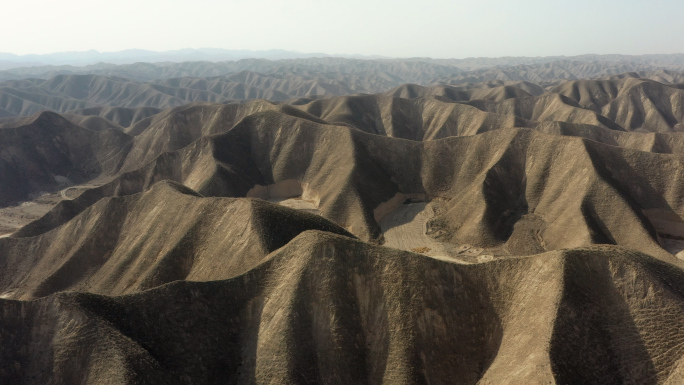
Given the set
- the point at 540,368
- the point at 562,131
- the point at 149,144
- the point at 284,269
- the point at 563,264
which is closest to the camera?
the point at 540,368

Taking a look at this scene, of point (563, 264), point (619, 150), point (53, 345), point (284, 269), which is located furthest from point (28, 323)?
point (619, 150)

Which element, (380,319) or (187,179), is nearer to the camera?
(380,319)

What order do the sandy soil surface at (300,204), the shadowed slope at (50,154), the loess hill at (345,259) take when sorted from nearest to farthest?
the loess hill at (345,259) < the sandy soil surface at (300,204) < the shadowed slope at (50,154)

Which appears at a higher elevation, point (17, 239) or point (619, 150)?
point (619, 150)

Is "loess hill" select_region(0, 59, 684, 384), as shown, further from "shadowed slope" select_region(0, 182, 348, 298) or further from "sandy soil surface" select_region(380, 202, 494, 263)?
"sandy soil surface" select_region(380, 202, 494, 263)

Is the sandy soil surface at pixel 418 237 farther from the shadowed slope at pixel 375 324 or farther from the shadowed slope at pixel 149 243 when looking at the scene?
the shadowed slope at pixel 375 324

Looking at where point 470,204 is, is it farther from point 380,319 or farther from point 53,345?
point 53,345

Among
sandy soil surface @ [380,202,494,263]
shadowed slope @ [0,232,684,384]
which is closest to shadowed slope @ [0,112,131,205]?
sandy soil surface @ [380,202,494,263]

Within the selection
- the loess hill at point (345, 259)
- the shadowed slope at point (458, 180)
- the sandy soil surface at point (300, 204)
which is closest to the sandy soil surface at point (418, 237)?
the loess hill at point (345, 259)
